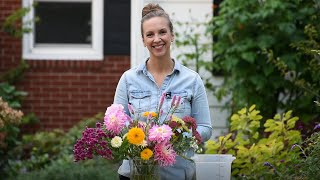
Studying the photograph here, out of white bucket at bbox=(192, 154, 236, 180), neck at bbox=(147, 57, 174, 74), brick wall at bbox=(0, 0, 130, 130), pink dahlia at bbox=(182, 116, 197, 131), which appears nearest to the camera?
pink dahlia at bbox=(182, 116, 197, 131)

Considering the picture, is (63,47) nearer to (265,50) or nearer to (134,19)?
(134,19)

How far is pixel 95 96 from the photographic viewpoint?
388 inches

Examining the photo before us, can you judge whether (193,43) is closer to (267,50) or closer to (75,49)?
(267,50)

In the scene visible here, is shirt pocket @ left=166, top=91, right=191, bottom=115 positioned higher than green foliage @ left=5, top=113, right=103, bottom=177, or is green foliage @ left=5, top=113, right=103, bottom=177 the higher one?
shirt pocket @ left=166, top=91, right=191, bottom=115

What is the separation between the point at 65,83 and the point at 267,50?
8.52 feet

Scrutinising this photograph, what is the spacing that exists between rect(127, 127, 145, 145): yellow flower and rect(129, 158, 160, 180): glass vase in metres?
0.13

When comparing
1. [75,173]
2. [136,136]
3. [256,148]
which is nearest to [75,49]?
[75,173]

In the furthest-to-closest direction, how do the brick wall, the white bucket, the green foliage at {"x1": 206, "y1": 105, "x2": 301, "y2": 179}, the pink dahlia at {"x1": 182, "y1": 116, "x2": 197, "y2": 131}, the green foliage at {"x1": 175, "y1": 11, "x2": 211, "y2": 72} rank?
1. the brick wall
2. the green foliage at {"x1": 175, "y1": 11, "x2": 211, "y2": 72}
3. the green foliage at {"x1": 206, "y1": 105, "x2": 301, "y2": 179}
4. the white bucket
5. the pink dahlia at {"x1": 182, "y1": 116, "x2": 197, "y2": 131}

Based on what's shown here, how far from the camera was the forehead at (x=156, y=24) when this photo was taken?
4.27 meters

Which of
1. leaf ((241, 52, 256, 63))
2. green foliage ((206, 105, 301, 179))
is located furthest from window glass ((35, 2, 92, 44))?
green foliage ((206, 105, 301, 179))

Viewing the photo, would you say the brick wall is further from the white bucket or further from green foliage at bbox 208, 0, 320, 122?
the white bucket

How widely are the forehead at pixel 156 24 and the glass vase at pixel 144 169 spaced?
2.51 ft

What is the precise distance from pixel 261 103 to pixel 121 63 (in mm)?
2045

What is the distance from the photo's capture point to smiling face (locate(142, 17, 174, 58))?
167 inches
